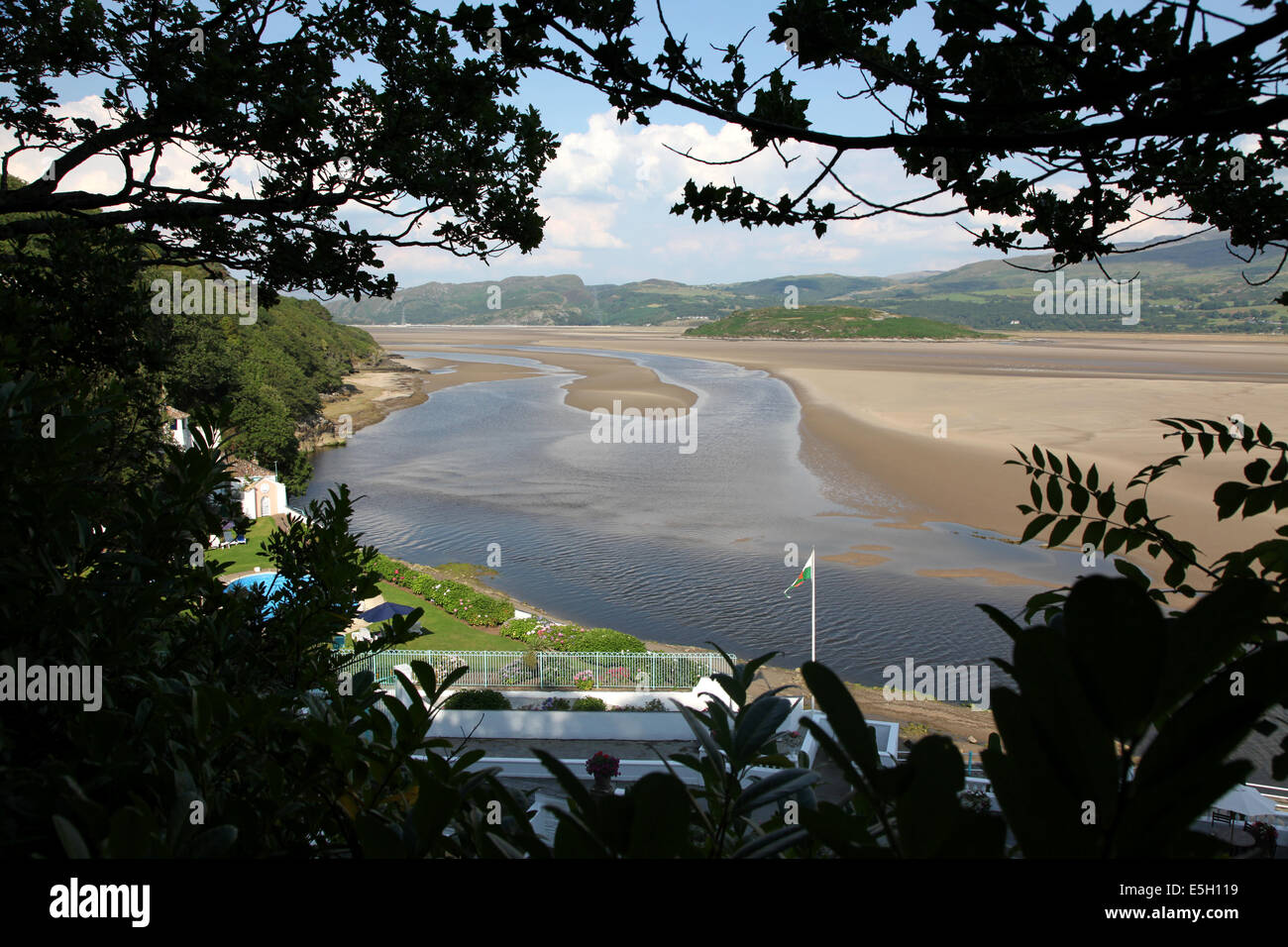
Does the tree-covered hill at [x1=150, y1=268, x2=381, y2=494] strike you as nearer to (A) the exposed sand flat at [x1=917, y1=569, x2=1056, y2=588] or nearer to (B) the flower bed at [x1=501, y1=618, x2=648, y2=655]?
(B) the flower bed at [x1=501, y1=618, x2=648, y2=655]

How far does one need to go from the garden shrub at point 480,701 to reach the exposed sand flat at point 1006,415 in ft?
29.4

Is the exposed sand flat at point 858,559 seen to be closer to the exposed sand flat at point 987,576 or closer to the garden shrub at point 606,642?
the exposed sand flat at point 987,576

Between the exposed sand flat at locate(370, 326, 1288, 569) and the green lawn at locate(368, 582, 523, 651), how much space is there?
9.40 m

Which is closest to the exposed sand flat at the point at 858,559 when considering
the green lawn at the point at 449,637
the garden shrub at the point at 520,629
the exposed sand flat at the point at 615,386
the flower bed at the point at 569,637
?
the flower bed at the point at 569,637

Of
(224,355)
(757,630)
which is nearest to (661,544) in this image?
(757,630)

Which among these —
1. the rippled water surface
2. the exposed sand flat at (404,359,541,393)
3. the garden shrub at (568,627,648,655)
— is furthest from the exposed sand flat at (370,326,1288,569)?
the garden shrub at (568,627,648,655)

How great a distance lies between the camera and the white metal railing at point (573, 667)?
44.9ft

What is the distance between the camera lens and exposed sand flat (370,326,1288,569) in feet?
70.1

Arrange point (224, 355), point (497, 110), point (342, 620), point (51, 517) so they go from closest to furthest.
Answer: point (51, 517), point (342, 620), point (497, 110), point (224, 355)

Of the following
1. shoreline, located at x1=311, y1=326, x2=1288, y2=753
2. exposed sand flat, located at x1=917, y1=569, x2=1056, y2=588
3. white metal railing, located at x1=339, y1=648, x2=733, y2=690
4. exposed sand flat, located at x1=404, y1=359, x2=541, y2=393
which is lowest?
white metal railing, located at x1=339, y1=648, x2=733, y2=690

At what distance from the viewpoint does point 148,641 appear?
1.64 metres

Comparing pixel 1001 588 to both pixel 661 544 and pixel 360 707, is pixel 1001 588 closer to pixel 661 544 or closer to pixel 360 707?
pixel 661 544

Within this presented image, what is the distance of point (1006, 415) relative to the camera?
101ft
